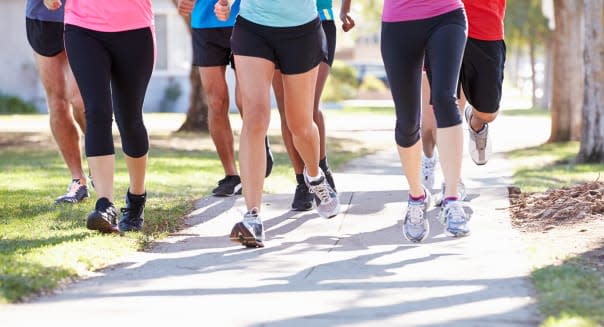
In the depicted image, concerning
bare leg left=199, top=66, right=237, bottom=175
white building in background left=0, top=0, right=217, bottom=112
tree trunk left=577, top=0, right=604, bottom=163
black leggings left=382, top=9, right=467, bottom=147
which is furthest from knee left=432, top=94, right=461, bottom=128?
white building in background left=0, top=0, right=217, bottom=112

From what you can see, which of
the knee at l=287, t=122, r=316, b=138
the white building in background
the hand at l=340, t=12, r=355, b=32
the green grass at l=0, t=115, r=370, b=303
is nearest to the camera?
the green grass at l=0, t=115, r=370, b=303

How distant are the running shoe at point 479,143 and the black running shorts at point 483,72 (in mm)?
631

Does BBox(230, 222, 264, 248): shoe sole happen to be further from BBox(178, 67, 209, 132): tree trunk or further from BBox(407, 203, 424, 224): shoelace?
BBox(178, 67, 209, 132): tree trunk

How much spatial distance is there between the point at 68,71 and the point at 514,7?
31.3 meters

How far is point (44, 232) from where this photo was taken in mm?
6465

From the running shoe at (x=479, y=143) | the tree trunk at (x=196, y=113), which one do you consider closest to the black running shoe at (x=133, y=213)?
the running shoe at (x=479, y=143)

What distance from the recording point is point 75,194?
8.07 m

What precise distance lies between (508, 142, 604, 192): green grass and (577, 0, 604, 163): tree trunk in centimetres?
25

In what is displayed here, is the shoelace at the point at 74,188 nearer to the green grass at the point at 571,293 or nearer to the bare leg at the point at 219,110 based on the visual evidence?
the bare leg at the point at 219,110

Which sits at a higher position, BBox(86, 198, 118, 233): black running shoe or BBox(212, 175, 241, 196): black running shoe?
BBox(86, 198, 118, 233): black running shoe

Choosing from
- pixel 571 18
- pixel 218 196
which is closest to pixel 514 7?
pixel 571 18

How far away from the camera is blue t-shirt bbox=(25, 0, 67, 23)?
25.6ft

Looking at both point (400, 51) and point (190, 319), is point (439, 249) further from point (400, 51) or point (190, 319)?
point (190, 319)

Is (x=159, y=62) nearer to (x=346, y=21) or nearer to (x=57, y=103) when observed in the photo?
(x=57, y=103)
